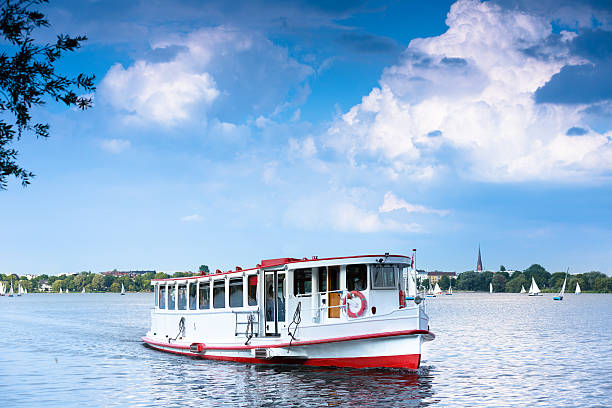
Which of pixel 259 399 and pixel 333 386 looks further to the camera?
pixel 333 386

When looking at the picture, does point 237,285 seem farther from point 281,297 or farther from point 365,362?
point 365,362

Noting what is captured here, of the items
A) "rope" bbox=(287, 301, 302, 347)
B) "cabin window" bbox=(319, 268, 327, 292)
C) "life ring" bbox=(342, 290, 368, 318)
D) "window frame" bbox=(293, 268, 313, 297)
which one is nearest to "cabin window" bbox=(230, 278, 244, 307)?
"window frame" bbox=(293, 268, 313, 297)

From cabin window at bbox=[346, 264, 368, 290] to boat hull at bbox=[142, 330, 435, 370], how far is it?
2.34 metres

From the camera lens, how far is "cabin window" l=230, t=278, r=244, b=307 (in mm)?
30188

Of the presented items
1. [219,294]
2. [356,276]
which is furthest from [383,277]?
[219,294]

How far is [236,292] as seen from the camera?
99.9 ft

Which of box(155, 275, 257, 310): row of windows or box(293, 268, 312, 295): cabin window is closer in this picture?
box(293, 268, 312, 295): cabin window

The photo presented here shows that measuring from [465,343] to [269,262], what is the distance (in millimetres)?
24534

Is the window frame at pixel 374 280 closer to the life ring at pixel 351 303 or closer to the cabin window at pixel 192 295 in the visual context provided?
the life ring at pixel 351 303

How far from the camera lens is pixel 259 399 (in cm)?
2270

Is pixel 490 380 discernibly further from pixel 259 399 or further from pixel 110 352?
pixel 110 352

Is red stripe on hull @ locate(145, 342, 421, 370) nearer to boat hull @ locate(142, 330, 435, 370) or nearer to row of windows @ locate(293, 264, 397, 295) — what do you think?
boat hull @ locate(142, 330, 435, 370)

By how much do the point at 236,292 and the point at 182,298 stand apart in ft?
18.6

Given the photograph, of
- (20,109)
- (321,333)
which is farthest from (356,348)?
(20,109)
